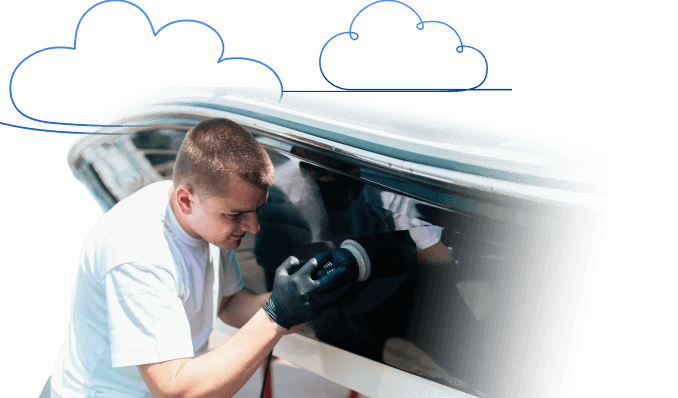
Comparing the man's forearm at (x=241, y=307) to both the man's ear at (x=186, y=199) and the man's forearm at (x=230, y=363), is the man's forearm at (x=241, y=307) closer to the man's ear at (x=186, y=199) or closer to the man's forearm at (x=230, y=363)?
the man's forearm at (x=230, y=363)

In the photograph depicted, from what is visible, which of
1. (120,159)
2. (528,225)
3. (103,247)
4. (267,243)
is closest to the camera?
(528,225)

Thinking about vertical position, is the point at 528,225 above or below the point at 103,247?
above

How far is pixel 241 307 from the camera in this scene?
1.57m

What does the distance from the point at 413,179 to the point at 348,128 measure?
0.20 metres

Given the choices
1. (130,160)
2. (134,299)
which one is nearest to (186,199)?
(134,299)

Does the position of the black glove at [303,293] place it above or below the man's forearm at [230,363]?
above

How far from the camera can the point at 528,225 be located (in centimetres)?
114

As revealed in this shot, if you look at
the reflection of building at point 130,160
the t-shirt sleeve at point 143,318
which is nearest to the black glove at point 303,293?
the t-shirt sleeve at point 143,318

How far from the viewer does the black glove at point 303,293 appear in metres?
1.24

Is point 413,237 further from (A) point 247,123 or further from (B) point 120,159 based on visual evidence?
(B) point 120,159

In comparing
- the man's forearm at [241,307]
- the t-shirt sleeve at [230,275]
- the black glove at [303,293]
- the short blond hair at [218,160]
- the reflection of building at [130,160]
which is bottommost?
the man's forearm at [241,307]

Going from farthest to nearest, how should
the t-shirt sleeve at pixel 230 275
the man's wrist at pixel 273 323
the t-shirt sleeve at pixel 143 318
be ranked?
the t-shirt sleeve at pixel 230 275 → the man's wrist at pixel 273 323 → the t-shirt sleeve at pixel 143 318

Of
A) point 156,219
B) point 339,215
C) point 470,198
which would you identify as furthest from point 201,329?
point 470,198

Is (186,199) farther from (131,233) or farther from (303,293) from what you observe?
(303,293)
